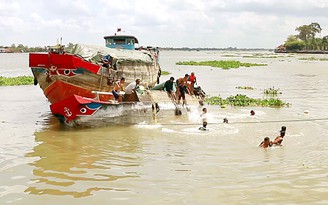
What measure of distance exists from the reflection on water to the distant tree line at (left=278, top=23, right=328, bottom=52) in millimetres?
121860

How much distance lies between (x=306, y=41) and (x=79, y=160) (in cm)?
13619

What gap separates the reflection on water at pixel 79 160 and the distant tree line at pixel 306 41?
121860mm

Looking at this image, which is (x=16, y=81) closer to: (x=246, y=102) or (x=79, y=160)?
(x=246, y=102)

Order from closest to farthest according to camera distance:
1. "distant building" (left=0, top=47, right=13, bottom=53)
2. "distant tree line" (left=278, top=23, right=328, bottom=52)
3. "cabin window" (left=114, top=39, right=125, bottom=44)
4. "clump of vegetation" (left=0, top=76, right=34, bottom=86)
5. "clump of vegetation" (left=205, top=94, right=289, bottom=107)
A: "clump of vegetation" (left=205, top=94, right=289, bottom=107), "cabin window" (left=114, top=39, right=125, bottom=44), "clump of vegetation" (left=0, top=76, right=34, bottom=86), "distant tree line" (left=278, top=23, right=328, bottom=52), "distant building" (left=0, top=47, right=13, bottom=53)

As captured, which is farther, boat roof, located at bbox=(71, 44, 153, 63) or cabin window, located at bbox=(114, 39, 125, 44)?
cabin window, located at bbox=(114, 39, 125, 44)

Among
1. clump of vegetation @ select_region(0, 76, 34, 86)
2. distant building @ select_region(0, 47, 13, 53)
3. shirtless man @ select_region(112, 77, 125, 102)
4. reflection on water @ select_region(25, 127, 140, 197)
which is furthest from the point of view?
distant building @ select_region(0, 47, 13, 53)

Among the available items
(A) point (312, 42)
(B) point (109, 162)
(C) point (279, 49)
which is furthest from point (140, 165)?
(C) point (279, 49)

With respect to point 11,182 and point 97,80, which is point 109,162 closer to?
point 11,182

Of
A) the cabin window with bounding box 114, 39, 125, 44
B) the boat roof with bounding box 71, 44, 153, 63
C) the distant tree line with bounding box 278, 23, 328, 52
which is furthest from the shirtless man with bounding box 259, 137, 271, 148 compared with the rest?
the distant tree line with bounding box 278, 23, 328, 52

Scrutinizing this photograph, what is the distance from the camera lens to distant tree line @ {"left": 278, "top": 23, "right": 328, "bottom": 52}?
12612 centimetres

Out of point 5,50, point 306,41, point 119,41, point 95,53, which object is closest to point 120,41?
point 119,41

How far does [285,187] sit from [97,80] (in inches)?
374

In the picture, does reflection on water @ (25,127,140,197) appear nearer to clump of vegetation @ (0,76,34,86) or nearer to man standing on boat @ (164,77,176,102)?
man standing on boat @ (164,77,176,102)

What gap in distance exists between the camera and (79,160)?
33.1ft
